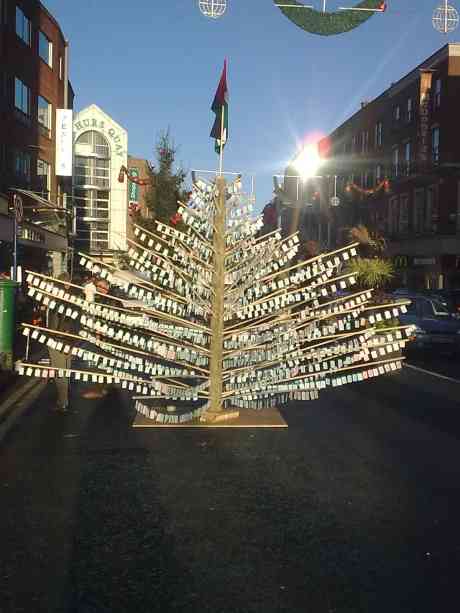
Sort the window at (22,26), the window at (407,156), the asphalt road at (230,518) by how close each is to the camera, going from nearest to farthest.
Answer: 1. the asphalt road at (230,518)
2. the window at (22,26)
3. the window at (407,156)

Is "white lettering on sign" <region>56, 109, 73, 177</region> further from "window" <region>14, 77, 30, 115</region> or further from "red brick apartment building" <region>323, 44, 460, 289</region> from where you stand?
"red brick apartment building" <region>323, 44, 460, 289</region>

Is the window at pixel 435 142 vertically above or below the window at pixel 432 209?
above

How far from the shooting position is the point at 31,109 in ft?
114

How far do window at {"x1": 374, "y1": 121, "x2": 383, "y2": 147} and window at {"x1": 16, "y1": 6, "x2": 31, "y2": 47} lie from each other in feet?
84.1

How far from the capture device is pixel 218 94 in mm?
8930

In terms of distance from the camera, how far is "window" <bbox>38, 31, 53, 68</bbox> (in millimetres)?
36469

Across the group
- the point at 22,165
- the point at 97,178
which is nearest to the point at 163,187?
the point at 22,165

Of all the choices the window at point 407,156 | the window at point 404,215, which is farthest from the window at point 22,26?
the window at point 404,215

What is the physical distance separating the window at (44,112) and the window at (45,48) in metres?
2.27

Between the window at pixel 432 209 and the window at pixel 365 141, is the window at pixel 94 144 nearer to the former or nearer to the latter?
the window at pixel 365 141

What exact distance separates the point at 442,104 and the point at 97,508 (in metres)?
38.1

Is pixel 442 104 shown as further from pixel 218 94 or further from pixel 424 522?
pixel 424 522

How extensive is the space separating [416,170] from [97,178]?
2450 cm

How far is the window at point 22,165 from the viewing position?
32.1 m
